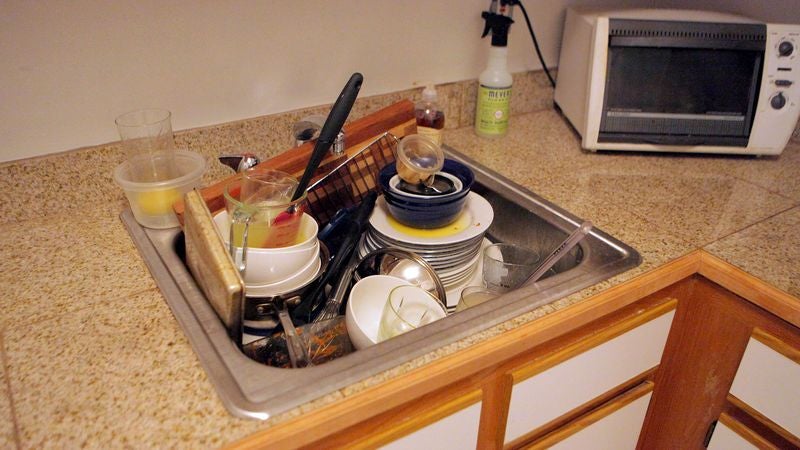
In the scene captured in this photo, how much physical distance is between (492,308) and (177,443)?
15.9 inches

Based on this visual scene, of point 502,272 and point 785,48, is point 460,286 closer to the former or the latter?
point 502,272

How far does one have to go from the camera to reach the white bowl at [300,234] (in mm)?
792

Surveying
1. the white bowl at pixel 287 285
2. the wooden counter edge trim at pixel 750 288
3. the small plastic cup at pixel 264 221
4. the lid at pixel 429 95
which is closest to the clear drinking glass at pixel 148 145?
the small plastic cup at pixel 264 221

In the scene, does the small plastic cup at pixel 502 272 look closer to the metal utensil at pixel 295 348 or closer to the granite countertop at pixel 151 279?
the granite countertop at pixel 151 279

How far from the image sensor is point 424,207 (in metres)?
0.92

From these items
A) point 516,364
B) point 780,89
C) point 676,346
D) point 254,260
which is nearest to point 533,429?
point 516,364

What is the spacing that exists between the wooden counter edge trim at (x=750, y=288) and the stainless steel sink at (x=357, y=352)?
12 cm

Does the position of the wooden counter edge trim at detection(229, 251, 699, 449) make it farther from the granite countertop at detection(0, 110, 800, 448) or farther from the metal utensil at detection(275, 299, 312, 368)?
the metal utensil at detection(275, 299, 312, 368)

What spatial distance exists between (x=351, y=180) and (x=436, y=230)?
0.20m

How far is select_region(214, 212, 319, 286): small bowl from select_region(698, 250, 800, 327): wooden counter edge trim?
1.98ft

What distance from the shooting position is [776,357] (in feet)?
2.78

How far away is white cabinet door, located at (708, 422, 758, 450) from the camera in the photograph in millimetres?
932

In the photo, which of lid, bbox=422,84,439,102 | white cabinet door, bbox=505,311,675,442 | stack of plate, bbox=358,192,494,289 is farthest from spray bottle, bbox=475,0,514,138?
white cabinet door, bbox=505,311,675,442

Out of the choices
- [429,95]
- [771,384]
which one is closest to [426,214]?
[429,95]
